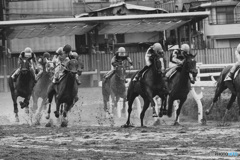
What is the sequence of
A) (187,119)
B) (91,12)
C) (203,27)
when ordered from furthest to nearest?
1. (203,27)
2. (91,12)
3. (187,119)

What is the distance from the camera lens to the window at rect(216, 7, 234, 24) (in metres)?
50.9

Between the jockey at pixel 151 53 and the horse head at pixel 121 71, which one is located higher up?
the jockey at pixel 151 53

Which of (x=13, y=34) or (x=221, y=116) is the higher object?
(x=13, y=34)

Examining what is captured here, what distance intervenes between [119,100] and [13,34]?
1541 centimetres

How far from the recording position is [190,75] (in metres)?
18.6

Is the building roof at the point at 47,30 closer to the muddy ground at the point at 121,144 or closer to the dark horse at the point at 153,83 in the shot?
the dark horse at the point at 153,83

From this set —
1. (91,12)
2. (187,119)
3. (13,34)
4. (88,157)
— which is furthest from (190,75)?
(91,12)

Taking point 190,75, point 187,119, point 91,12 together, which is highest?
point 91,12

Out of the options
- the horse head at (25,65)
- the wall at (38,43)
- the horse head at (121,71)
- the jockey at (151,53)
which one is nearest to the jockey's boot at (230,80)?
the jockey at (151,53)

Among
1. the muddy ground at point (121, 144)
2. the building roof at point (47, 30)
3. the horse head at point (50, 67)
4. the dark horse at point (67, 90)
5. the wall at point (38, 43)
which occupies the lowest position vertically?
the muddy ground at point (121, 144)

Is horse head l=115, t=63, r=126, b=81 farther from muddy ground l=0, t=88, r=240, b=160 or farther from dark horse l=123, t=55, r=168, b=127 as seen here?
muddy ground l=0, t=88, r=240, b=160

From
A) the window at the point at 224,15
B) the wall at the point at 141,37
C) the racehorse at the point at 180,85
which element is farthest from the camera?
the window at the point at 224,15

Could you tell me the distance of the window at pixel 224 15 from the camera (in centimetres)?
5088

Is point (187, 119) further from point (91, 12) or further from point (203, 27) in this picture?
point (203, 27)
